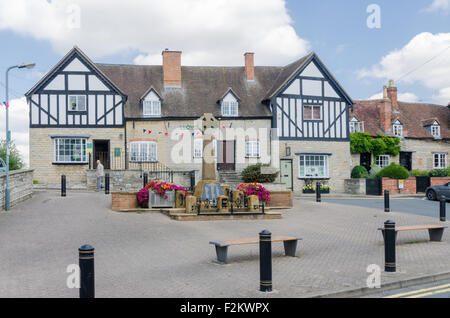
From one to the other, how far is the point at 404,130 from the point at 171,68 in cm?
1890

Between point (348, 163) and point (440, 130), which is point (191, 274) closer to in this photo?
point (348, 163)

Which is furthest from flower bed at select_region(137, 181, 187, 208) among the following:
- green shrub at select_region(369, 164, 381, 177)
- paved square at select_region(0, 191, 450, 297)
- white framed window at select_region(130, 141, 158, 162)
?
green shrub at select_region(369, 164, 381, 177)

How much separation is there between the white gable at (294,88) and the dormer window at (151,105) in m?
8.31

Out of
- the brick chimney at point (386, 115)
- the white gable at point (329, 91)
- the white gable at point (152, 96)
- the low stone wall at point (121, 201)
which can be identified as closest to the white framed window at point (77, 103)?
the white gable at point (152, 96)

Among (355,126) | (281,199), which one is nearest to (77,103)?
(281,199)

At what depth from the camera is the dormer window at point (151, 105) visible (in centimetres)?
2886

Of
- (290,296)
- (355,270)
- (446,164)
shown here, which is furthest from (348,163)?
(290,296)

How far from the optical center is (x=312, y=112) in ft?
101

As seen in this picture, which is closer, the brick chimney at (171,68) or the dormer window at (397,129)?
the brick chimney at (171,68)

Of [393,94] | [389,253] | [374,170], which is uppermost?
[393,94]

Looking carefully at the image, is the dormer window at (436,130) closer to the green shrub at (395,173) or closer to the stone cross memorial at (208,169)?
the green shrub at (395,173)

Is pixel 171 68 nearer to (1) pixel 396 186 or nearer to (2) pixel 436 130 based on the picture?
(1) pixel 396 186

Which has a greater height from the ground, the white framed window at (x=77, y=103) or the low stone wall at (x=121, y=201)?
the white framed window at (x=77, y=103)
